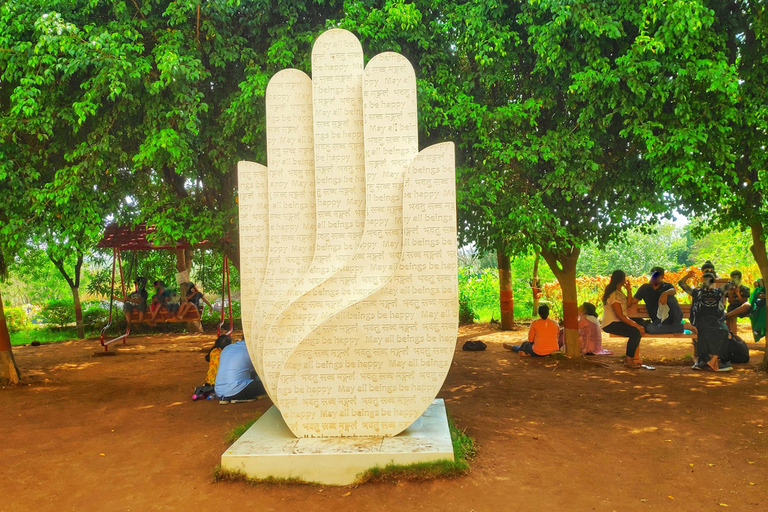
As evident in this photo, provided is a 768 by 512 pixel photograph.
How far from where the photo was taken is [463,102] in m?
8.46

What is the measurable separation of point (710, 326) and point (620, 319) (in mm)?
1235

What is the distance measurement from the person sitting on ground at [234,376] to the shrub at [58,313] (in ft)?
41.8

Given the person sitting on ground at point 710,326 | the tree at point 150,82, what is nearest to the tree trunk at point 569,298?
the person sitting on ground at point 710,326

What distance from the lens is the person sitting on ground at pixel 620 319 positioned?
9.78 meters

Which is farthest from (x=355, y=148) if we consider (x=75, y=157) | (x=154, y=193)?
(x=154, y=193)

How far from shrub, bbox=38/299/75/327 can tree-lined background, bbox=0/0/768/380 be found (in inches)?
379

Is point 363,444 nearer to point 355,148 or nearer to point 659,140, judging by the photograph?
point 355,148

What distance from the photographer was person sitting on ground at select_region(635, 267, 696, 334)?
31.8ft

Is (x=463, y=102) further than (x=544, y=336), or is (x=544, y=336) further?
(x=544, y=336)

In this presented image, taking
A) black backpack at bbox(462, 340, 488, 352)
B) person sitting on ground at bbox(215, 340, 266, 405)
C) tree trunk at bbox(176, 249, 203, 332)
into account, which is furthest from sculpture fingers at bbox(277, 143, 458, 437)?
tree trunk at bbox(176, 249, 203, 332)

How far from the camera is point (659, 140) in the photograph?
753 centimetres

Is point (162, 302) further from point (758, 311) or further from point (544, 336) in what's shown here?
point (758, 311)

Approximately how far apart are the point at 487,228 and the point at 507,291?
4561 millimetres

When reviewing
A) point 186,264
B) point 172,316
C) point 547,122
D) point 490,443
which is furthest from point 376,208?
point 186,264
